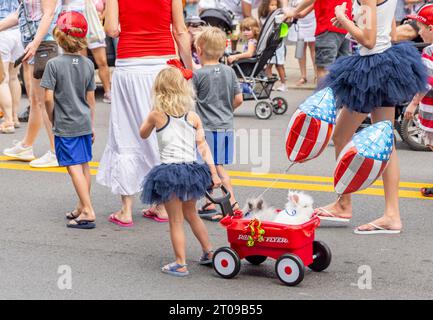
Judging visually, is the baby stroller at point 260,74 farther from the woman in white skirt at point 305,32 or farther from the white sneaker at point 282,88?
the woman in white skirt at point 305,32

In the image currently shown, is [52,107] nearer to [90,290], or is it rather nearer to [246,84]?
[90,290]

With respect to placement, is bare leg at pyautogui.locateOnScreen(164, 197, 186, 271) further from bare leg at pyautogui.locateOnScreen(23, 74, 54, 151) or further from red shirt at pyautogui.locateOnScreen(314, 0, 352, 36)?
red shirt at pyautogui.locateOnScreen(314, 0, 352, 36)

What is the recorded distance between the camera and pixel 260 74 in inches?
520

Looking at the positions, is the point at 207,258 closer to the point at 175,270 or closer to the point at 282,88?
the point at 175,270

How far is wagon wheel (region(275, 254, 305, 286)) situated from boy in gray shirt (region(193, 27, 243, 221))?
1594 millimetres

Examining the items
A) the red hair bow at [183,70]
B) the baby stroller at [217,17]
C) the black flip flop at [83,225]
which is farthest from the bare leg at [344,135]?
the baby stroller at [217,17]

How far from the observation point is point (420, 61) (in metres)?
7.05

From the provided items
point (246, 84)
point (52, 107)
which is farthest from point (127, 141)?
point (246, 84)

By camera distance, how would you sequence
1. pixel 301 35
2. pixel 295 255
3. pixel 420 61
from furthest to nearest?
pixel 301 35 → pixel 420 61 → pixel 295 255

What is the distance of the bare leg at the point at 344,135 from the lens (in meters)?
7.24

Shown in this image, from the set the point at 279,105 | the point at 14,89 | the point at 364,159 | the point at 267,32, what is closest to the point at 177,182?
the point at 364,159

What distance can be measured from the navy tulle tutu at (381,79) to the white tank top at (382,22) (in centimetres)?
5

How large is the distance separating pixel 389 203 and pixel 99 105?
750cm

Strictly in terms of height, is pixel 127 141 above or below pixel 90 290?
above
